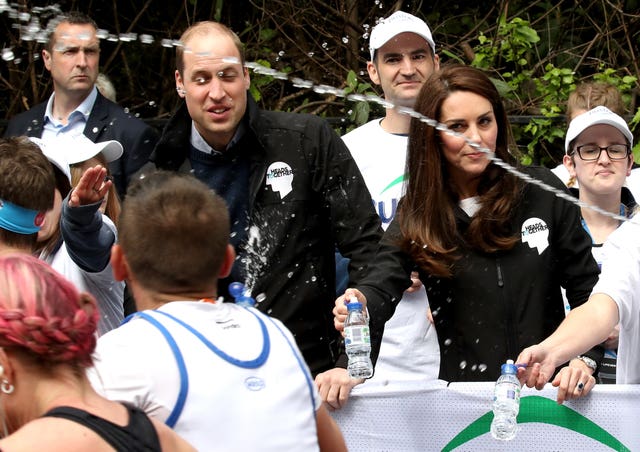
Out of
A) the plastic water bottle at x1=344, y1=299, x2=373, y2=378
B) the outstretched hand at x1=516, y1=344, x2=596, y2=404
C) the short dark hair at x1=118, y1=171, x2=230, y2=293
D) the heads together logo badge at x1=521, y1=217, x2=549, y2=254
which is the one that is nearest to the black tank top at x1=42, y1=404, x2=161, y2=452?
the short dark hair at x1=118, y1=171, x2=230, y2=293

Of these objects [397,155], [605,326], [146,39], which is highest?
[146,39]

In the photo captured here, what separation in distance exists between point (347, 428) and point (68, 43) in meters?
3.50

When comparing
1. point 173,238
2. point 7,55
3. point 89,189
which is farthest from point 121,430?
point 7,55

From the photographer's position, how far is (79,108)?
6.74 meters

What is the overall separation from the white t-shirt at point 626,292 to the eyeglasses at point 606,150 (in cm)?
136

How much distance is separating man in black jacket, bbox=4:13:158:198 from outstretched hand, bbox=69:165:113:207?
5.87ft

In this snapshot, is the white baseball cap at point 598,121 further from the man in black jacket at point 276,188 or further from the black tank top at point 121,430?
A: the black tank top at point 121,430

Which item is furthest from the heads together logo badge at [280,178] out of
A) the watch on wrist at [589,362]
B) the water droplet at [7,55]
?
the water droplet at [7,55]

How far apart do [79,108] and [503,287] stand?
3161 mm

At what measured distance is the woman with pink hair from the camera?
8.29ft

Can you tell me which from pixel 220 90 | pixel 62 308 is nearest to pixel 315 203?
pixel 220 90

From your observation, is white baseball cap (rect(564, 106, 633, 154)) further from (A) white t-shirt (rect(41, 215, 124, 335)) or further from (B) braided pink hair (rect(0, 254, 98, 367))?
(B) braided pink hair (rect(0, 254, 98, 367))

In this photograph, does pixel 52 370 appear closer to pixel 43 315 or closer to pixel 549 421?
pixel 43 315

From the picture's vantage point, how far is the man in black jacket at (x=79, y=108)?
646 cm
